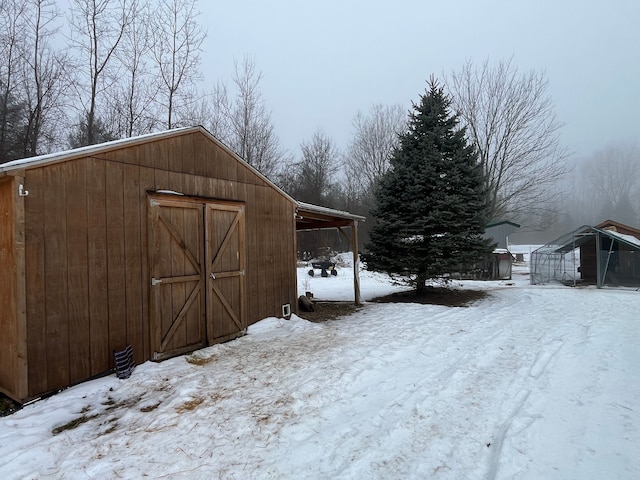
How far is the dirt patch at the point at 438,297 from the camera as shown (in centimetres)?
1058

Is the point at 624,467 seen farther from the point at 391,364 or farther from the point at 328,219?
the point at 328,219

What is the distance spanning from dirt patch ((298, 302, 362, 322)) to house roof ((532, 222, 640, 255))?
10917mm

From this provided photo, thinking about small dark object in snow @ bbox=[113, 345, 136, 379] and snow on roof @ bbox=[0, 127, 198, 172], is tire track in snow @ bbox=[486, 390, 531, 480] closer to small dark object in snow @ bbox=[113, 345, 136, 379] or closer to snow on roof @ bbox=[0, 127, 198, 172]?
small dark object in snow @ bbox=[113, 345, 136, 379]

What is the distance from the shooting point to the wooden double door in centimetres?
496

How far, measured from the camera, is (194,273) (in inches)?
216

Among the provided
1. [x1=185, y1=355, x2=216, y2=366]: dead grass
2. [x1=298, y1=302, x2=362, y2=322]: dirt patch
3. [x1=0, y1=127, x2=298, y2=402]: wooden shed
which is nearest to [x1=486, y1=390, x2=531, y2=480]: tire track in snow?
[x1=185, y1=355, x2=216, y2=366]: dead grass

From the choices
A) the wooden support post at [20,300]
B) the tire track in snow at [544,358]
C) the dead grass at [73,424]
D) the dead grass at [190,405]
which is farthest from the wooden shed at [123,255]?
the tire track in snow at [544,358]

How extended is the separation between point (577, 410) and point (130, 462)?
3988mm

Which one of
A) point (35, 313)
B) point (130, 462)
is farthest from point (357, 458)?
point (35, 313)

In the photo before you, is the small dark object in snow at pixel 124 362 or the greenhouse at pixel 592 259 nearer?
the small dark object in snow at pixel 124 362

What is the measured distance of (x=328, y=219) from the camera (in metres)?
9.81

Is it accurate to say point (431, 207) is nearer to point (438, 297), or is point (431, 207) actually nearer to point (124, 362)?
point (438, 297)

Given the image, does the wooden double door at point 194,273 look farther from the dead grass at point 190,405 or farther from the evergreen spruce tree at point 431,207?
the evergreen spruce tree at point 431,207

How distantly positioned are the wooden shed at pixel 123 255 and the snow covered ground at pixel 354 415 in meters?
0.43
